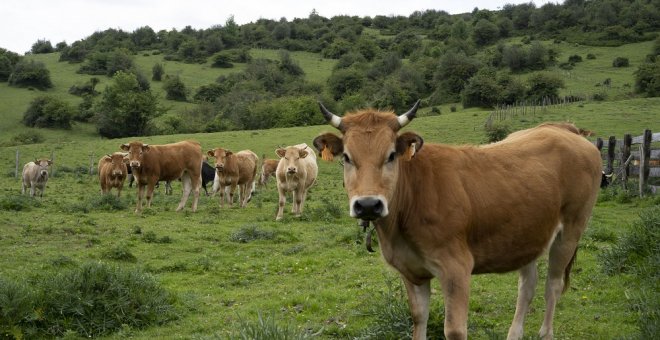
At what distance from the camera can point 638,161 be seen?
2066 centimetres

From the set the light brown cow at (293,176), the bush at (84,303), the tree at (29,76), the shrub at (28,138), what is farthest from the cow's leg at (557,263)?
the tree at (29,76)

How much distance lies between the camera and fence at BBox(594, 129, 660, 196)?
18.4m

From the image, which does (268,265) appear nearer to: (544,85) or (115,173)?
(115,173)

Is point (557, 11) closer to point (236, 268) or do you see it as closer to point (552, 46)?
point (552, 46)

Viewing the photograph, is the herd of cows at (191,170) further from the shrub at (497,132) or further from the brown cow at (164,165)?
the shrub at (497,132)

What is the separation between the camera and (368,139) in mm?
5168

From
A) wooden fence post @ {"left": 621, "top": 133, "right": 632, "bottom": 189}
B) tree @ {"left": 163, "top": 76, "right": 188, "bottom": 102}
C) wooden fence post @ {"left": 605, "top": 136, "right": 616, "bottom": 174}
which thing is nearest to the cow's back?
wooden fence post @ {"left": 621, "top": 133, "right": 632, "bottom": 189}

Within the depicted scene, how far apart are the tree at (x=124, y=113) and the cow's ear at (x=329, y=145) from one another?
209 ft

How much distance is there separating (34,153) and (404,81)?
5805 cm

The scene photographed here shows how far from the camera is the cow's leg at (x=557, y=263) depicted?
6301 millimetres

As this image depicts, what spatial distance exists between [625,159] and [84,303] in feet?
62.1

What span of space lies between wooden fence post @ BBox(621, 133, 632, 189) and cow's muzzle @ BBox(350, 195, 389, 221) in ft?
58.8

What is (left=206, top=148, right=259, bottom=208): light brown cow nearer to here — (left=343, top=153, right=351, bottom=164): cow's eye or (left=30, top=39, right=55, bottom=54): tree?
(left=343, top=153, right=351, bottom=164): cow's eye

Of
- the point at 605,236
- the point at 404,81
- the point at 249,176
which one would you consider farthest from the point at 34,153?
the point at 404,81
